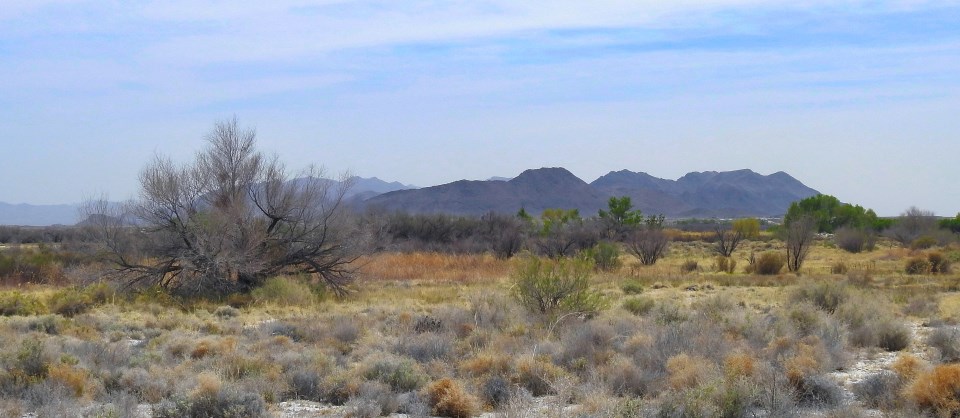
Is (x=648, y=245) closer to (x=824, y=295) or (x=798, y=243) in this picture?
(x=798, y=243)

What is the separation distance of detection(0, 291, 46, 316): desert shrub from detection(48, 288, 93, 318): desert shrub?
29 centimetres

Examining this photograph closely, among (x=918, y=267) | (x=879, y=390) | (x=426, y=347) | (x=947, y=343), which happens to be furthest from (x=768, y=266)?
(x=879, y=390)

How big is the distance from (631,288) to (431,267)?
37.7 feet

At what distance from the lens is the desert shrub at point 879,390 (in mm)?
9406

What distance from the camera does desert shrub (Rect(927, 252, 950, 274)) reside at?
3478cm

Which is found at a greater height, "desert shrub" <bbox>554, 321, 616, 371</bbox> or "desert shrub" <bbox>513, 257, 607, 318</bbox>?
"desert shrub" <bbox>513, 257, 607, 318</bbox>

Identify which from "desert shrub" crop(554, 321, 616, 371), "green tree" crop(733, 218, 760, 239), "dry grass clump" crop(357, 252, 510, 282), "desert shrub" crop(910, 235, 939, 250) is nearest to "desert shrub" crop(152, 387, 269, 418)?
"desert shrub" crop(554, 321, 616, 371)

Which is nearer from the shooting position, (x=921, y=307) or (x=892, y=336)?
(x=892, y=336)

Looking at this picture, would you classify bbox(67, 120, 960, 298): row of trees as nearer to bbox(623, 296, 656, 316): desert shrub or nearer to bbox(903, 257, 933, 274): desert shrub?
bbox(623, 296, 656, 316): desert shrub

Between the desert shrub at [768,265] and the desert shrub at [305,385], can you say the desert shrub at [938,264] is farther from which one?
the desert shrub at [305,385]

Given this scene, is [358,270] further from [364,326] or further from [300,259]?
[364,326]

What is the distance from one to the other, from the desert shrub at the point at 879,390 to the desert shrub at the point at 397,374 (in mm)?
5242

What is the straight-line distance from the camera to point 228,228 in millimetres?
23562

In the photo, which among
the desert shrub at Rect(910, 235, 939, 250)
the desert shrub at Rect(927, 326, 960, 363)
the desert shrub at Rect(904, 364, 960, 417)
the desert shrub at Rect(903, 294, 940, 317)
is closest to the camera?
the desert shrub at Rect(904, 364, 960, 417)
